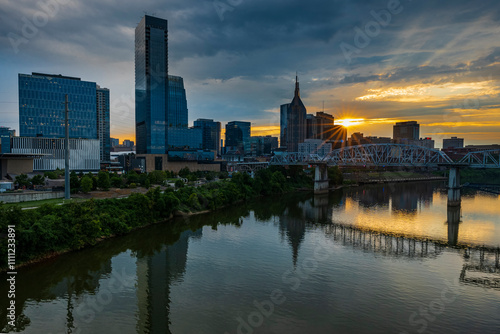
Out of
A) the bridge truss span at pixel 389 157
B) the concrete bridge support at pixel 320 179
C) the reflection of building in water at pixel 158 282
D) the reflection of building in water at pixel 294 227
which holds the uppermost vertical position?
the bridge truss span at pixel 389 157

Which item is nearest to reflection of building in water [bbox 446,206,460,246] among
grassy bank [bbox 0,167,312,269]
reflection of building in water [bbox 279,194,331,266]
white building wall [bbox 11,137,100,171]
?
reflection of building in water [bbox 279,194,331,266]

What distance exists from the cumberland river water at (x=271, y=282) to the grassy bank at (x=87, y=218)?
1.16 m

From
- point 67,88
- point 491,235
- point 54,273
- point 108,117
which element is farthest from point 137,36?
point 491,235

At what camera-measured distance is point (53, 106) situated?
86750 millimetres

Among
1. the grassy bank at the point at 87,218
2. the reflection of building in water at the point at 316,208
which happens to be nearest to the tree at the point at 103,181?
the grassy bank at the point at 87,218

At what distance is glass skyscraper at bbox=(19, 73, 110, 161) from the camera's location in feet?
272

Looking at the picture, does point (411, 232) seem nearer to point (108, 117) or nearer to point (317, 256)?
point (317, 256)

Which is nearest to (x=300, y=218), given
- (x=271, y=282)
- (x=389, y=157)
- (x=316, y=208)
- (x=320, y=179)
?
(x=316, y=208)

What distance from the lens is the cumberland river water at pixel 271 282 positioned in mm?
15961

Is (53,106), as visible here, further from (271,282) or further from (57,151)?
(271,282)

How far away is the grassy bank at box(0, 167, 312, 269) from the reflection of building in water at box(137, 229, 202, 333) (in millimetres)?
5622

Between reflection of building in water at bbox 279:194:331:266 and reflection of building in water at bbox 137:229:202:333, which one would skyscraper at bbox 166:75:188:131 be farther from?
reflection of building in water at bbox 137:229:202:333

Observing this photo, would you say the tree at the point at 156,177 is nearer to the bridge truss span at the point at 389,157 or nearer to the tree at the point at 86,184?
the tree at the point at 86,184

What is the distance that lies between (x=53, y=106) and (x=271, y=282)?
294 feet
